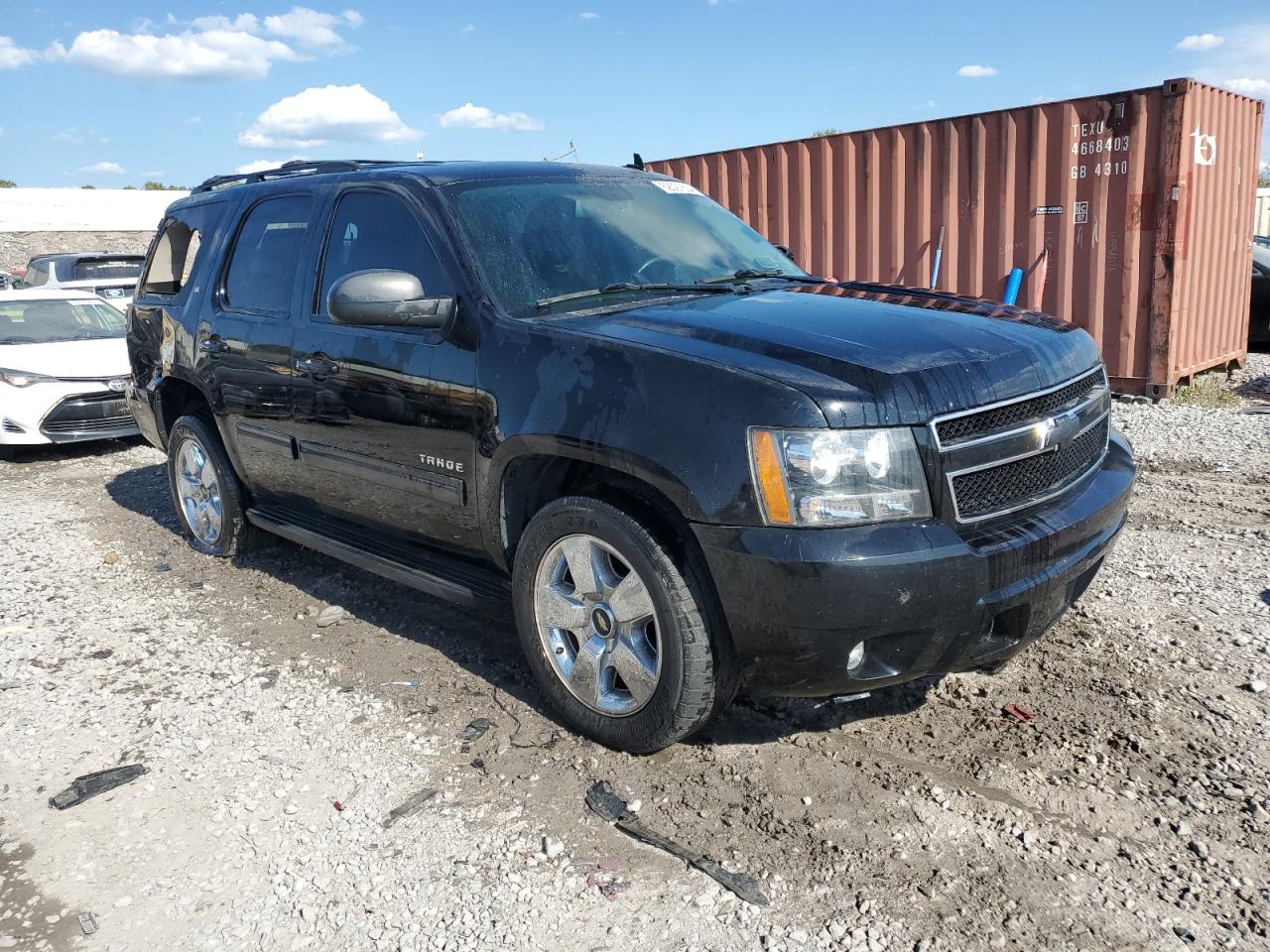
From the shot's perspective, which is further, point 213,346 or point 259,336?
point 213,346

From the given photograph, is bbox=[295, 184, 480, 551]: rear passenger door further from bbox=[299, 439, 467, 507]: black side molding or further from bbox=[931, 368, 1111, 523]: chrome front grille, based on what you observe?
bbox=[931, 368, 1111, 523]: chrome front grille

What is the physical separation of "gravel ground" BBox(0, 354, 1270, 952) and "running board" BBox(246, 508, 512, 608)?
15.4 inches

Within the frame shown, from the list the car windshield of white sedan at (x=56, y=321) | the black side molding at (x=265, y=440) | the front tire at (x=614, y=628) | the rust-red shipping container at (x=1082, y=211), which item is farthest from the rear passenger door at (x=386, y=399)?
the rust-red shipping container at (x=1082, y=211)

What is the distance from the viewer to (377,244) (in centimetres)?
408

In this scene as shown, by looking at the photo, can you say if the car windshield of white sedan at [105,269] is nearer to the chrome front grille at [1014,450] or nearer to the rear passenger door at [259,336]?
the rear passenger door at [259,336]

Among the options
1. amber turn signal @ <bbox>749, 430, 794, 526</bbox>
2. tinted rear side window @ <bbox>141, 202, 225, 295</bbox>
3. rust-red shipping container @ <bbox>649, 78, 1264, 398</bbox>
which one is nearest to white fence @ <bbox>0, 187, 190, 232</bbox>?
rust-red shipping container @ <bbox>649, 78, 1264, 398</bbox>

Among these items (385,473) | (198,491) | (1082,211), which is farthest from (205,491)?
(1082,211)

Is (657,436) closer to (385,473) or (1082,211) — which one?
(385,473)

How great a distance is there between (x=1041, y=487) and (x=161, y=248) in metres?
5.04

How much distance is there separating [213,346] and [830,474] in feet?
11.6

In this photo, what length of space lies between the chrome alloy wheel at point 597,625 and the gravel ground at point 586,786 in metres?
0.23

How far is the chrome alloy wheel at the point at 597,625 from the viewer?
122 inches

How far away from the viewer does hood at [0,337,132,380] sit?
9.02m

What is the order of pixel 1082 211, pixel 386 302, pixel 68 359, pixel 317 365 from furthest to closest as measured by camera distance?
pixel 1082 211 → pixel 68 359 → pixel 317 365 → pixel 386 302
